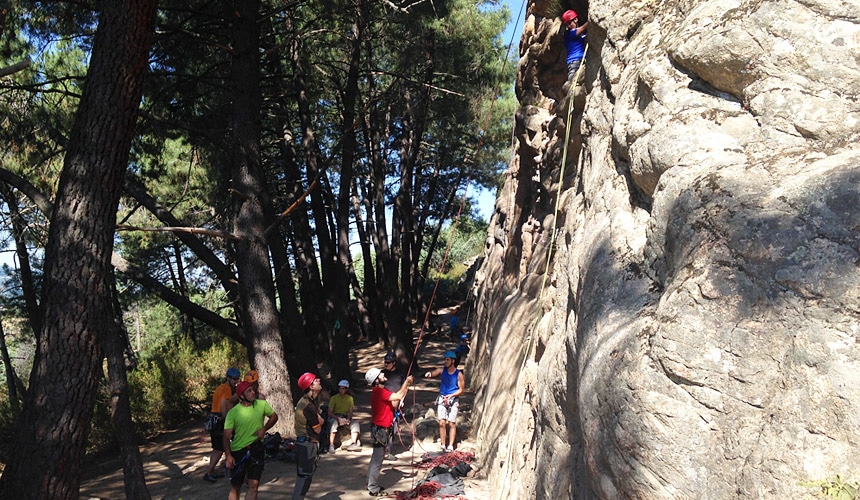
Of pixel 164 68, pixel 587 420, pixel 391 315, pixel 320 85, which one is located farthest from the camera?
pixel 391 315

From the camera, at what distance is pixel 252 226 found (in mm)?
9961

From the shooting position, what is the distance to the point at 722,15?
332 cm

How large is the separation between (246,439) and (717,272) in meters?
4.98

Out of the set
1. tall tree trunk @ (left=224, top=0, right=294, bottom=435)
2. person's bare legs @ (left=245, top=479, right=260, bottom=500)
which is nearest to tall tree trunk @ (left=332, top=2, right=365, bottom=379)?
tall tree trunk @ (left=224, top=0, right=294, bottom=435)

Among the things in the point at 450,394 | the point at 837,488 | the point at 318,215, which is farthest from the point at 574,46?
the point at 318,215

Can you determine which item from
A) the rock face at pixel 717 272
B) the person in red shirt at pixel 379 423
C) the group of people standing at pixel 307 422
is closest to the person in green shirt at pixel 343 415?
the group of people standing at pixel 307 422

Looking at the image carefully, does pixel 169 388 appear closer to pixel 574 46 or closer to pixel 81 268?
pixel 81 268

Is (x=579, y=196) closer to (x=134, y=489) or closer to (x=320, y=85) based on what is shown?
(x=134, y=489)

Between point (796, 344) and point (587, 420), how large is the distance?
45.4 inches

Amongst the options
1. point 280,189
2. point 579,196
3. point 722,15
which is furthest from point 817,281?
point 280,189

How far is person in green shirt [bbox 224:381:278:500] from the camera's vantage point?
622 centimetres

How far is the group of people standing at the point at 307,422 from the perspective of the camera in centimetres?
627

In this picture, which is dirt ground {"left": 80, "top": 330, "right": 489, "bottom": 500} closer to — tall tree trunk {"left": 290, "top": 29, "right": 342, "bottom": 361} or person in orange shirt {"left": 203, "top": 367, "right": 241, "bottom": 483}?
person in orange shirt {"left": 203, "top": 367, "right": 241, "bottom": 483}

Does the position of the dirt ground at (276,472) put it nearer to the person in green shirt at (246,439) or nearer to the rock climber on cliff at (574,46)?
the person in green shirt at (246,439)
